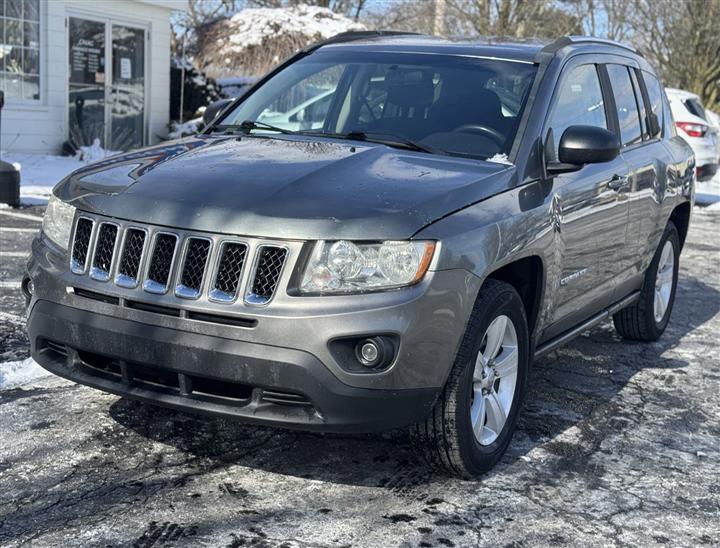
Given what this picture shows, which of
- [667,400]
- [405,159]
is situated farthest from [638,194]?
[405,159]

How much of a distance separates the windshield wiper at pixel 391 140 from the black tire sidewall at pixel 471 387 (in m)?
0.79

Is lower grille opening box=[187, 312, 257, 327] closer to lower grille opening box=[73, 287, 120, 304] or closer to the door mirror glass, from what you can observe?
lower grille opening box=[73, 287, 120, 304]

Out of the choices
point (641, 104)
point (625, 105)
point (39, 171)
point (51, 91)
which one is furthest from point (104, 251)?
point (51, 91)

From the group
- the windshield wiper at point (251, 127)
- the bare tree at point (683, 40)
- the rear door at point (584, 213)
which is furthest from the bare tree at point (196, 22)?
the rear door at point (584, 213)

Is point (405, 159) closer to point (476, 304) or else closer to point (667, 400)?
point (476, 304)

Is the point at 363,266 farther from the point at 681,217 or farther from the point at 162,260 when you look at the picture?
the point at 681,217

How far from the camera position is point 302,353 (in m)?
3.41

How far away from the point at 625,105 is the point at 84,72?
39.4 feet

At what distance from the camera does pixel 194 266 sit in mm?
3562

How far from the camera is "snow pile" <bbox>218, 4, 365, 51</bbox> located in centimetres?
2056

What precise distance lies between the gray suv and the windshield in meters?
0.01

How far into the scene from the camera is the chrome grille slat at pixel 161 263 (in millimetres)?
3590

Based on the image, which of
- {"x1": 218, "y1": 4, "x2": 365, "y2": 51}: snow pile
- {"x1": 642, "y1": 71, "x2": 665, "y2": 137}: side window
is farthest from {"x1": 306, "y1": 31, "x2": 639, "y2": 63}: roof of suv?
{"x1": 218, "y1": 4, "x2": 365, "y2": 51}: snow pile

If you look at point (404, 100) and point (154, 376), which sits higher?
point (404, 100)
